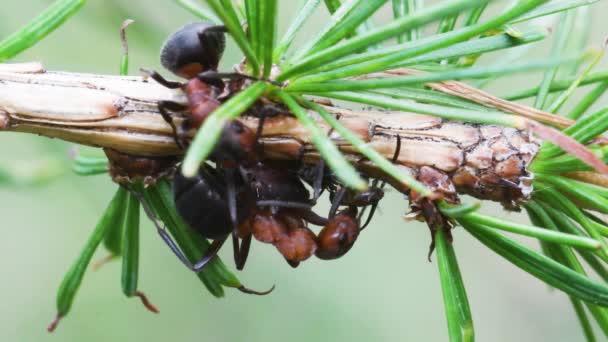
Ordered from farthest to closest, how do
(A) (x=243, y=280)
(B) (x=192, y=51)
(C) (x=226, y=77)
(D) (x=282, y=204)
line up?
(A) (x=243, y=280)
(D) (x=282, y=204)
(B) (x=192, y=51)
(C) (x=226, y=77)

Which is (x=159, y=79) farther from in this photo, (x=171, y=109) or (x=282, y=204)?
(x=282, y=204)

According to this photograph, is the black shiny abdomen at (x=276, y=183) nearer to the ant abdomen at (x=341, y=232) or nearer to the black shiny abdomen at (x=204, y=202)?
the black shiny abdomen at (x=204, y=202)

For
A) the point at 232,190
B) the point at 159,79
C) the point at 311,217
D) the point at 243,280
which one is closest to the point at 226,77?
the point at 159,79

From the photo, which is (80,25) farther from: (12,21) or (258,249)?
(258,249)

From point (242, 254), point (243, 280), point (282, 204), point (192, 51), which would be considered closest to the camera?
point (192, 51)

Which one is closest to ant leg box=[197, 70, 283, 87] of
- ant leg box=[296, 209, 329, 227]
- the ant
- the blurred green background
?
the ant

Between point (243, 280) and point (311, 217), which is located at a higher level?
point (311, 217)
